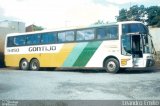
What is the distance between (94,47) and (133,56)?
255cm

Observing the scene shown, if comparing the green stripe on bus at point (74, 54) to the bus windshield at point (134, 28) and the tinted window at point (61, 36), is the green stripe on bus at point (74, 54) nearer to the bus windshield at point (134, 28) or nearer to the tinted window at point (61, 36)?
the tinted window at point (61, 36)

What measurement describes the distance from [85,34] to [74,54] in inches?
59.0

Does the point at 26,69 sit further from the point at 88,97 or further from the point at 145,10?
the point at 145,10

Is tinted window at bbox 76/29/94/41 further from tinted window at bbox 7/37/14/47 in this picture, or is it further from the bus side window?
tinted window at bbox 7/37/14/47

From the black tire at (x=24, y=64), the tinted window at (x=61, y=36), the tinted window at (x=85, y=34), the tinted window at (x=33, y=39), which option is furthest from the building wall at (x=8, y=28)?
the tinted window at (x=85, y=34)

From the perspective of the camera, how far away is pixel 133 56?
52.3ft

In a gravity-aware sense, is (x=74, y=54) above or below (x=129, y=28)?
below

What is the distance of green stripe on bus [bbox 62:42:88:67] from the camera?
17984 mm

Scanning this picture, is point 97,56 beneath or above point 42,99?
above

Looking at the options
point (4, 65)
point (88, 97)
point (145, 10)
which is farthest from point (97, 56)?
point (145, 10)

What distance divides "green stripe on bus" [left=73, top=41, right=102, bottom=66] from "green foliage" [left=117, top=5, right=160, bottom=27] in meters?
45.3

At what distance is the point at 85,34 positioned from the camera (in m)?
18.0

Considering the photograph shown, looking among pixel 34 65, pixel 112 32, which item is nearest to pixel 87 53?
pixel 112 32

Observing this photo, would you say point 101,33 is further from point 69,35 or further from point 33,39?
point 33,39
